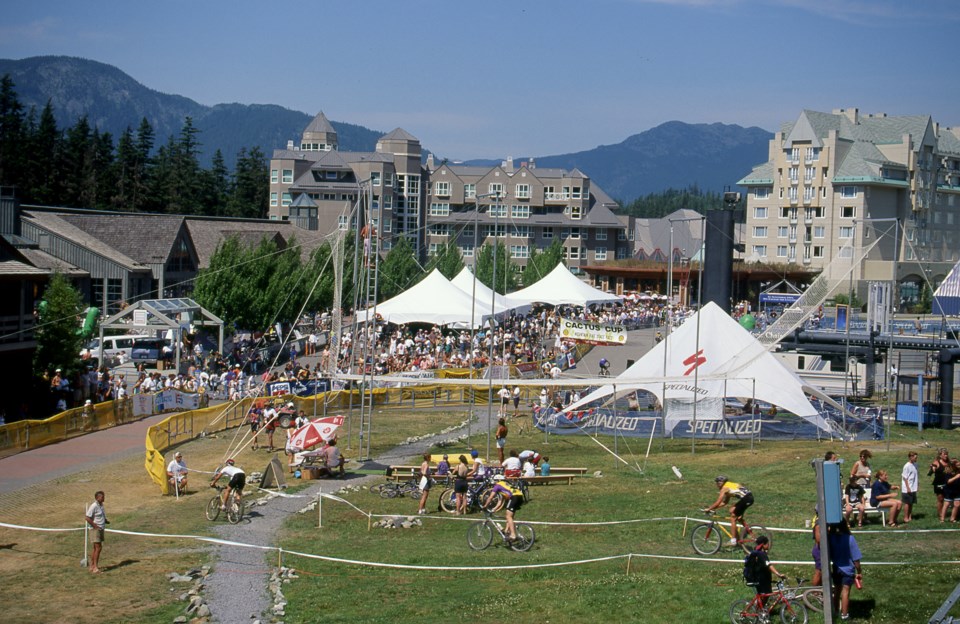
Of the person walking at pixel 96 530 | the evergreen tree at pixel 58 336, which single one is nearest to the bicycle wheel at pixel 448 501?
the person walking at pixel 96 530

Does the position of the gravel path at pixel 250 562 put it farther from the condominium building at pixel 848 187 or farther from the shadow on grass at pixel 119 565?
the condominium building at pixel 848 187

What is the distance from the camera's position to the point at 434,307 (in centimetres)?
4988

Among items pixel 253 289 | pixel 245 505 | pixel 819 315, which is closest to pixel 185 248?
pixel 253 289

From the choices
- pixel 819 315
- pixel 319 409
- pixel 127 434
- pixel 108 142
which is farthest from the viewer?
pixel 108 142

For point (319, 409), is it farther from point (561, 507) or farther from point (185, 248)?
point (185, 248)

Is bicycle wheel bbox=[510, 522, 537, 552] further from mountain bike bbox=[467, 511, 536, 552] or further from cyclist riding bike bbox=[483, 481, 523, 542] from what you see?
cyclist riding bike bbox=[483, 481, 523, 542]

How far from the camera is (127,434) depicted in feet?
110

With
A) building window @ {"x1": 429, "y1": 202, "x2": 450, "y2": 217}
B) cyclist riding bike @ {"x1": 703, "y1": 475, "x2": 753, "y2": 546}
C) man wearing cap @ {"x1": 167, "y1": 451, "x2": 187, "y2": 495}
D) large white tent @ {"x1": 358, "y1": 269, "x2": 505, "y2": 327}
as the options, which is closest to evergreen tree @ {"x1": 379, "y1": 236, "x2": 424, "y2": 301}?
large white tent @ {"x1": 358, "y1": 269, "x2": 505, "y2": 327}

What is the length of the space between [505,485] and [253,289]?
35.1m

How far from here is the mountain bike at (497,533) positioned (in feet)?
63.1

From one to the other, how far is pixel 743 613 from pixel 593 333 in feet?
111

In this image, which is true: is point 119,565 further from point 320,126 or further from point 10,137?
point 320,126

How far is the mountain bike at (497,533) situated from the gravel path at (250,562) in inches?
144

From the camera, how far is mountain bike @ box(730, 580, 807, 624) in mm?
13648
